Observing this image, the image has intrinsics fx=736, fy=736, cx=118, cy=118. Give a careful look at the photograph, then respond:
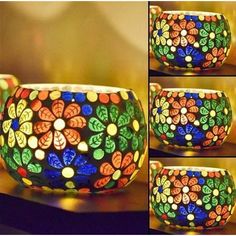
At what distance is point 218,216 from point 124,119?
0.87ft

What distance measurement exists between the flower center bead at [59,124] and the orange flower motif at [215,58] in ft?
0.97

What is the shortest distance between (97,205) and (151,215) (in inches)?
7.8

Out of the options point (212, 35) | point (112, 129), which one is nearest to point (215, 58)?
point (212, 35)

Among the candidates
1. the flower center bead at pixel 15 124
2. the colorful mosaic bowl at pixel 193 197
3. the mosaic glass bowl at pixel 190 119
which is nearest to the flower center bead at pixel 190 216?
the colorful mosaic bowl at pixel 193 197

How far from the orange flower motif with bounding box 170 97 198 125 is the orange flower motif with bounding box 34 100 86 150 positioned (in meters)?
0.22

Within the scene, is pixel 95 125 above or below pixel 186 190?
above

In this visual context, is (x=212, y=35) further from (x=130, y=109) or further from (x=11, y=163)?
(x=11, y=163)

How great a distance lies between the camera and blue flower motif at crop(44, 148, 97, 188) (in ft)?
3.17

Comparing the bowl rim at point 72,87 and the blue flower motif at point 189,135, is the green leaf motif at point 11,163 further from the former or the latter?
the blue flower motif at point 189,135

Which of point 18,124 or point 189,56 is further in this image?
point 189,56

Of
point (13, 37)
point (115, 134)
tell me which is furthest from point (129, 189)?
point (13, 37)

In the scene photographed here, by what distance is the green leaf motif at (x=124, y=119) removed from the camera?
3.23 ft

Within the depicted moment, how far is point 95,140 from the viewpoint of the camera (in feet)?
3.18

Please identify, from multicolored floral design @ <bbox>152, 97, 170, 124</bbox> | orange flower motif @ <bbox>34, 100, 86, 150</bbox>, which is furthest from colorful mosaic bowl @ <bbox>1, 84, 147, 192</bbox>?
multicolored floral design @ <bbox>152, 97, 170, 124</bbox>
